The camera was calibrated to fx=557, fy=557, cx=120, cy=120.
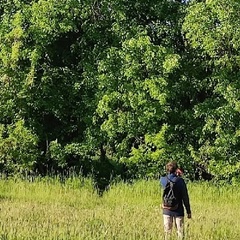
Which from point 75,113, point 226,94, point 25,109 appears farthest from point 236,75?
point 25,109

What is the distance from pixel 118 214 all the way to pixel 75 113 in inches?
346

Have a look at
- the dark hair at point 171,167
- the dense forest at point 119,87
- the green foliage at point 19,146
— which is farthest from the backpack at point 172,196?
the green foliage at point 19,146

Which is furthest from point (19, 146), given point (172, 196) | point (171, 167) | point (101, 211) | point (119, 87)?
point (172, 196)

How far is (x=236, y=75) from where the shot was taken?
20.4 metres

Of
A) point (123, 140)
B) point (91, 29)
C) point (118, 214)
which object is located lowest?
point (118, 214)

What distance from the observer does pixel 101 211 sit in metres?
14.8

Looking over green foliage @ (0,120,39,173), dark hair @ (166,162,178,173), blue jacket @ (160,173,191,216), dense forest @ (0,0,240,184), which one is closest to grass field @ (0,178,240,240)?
blue jacket @ (160,173,191,216)

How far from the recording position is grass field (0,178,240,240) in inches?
425

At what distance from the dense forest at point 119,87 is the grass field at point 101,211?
1.89m

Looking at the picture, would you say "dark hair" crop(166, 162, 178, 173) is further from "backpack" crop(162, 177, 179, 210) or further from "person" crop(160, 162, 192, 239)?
"backpack" crop(162, 177, 179, 210)

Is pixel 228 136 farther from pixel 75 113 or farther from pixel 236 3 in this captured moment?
pixel 75 113

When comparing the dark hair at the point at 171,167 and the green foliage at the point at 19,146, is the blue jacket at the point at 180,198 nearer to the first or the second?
the dark hair at the point at 171,167

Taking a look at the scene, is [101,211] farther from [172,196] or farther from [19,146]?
[19,146]

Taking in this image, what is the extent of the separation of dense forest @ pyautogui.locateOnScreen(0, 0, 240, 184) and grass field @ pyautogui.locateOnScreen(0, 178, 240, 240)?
1.89 m
